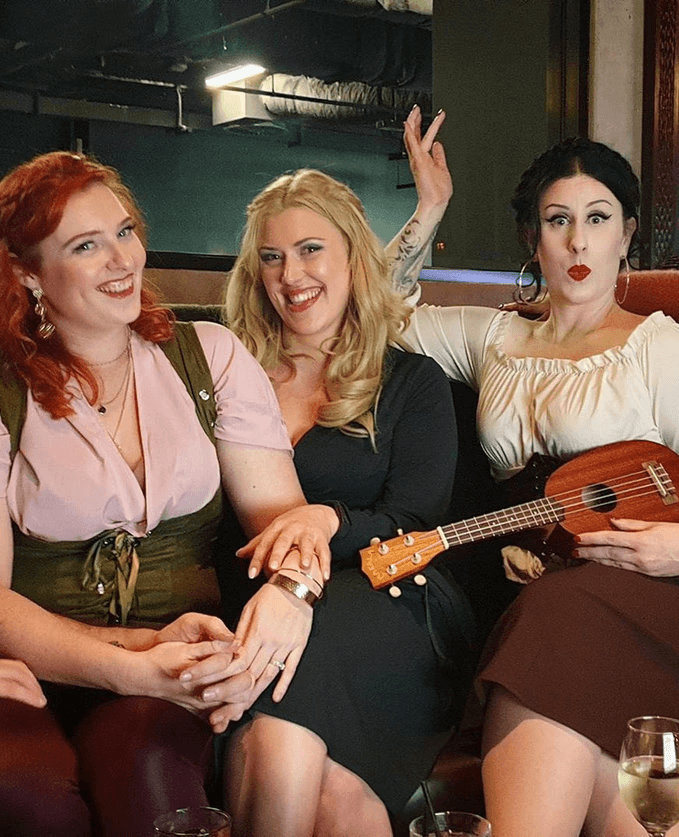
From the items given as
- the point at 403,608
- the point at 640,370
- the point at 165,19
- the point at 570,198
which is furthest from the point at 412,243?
the point at 165,19

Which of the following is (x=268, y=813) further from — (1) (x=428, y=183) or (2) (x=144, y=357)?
(1) (x=428, y=183)

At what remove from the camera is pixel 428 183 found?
2.76 meters

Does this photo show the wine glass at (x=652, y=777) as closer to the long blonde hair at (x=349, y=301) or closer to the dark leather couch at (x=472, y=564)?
the dark leather couch at (x=472, y=564)

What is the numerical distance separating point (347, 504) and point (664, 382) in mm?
668

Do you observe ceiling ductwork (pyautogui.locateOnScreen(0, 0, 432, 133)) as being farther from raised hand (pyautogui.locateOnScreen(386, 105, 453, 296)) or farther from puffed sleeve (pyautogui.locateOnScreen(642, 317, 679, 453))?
puffed sleeve (pyautogui.locateOnScreen(642, 317, 679, 453))

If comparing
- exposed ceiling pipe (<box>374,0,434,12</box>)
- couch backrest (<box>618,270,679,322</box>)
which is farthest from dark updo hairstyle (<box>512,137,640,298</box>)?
exposed ceiling pipe (<box>374,0,434,12</box>)

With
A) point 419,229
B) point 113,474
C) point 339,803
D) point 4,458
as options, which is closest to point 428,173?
point 419,229

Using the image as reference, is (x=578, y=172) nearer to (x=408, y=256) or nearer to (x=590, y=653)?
(x=408, y=256)

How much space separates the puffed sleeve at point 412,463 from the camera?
216 cm

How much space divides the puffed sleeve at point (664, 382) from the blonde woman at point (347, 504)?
402 mm

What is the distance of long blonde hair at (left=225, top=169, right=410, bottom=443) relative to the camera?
2.40 meters

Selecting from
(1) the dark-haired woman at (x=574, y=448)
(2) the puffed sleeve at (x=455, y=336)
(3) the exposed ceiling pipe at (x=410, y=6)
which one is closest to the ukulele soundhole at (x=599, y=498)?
(1) the dark-haired woman at (x=574, y=448)

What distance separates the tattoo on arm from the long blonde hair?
196 mm

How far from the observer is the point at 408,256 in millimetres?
2746
